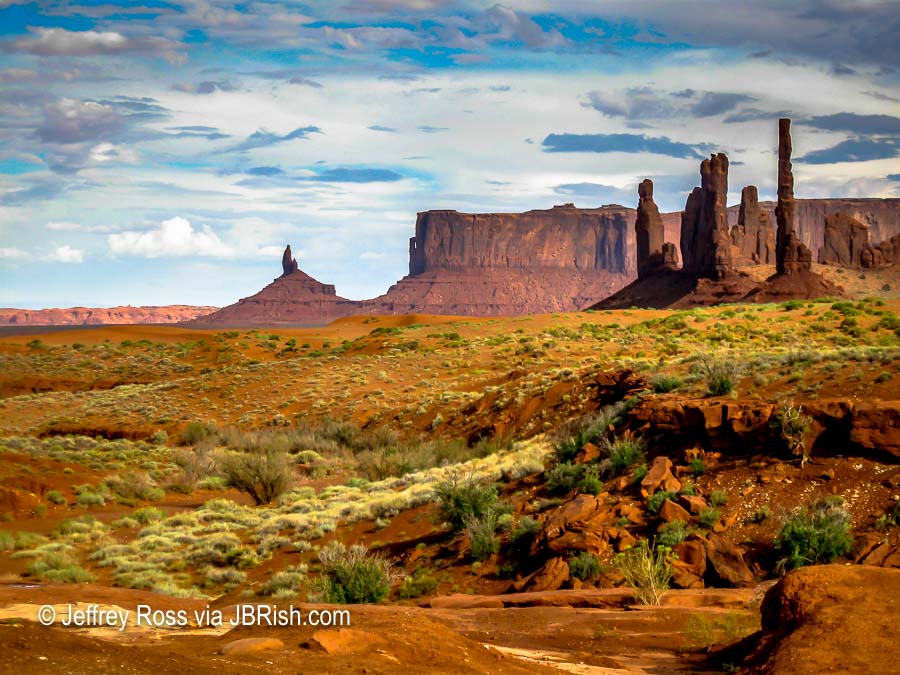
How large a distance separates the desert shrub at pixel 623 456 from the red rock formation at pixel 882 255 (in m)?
90.2

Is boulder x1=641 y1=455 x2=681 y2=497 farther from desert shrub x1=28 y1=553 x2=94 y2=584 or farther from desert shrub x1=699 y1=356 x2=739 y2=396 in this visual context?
desert shrub x1=28 y1=553 x2=94 y2=584

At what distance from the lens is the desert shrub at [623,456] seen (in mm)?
16578

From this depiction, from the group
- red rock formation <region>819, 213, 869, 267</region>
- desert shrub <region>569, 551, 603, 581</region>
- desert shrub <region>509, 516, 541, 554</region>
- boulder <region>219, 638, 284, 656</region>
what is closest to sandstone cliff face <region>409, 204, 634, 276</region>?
red rock formation <region>819, 213, 869, 267</region>

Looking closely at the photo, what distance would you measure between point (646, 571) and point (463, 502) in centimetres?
587

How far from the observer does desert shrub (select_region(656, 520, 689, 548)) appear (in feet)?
42.1

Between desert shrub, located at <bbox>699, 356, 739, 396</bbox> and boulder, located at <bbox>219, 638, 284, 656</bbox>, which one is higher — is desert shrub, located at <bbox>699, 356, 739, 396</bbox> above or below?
above

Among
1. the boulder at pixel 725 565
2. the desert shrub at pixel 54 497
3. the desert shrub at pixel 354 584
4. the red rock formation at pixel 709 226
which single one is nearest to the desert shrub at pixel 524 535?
the desert shrub at pixel 354 584

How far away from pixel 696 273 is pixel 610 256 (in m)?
107

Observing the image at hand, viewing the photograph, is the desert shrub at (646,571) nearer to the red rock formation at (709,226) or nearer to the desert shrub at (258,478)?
the desert shrub at (258,478)

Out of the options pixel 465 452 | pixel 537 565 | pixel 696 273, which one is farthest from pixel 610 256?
pixel 537 565

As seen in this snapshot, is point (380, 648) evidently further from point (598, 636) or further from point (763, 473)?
point (763, 473)

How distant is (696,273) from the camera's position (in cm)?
9388

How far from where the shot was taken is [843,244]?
9881 cm

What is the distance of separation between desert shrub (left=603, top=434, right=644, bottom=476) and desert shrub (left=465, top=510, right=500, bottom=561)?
2560mm
